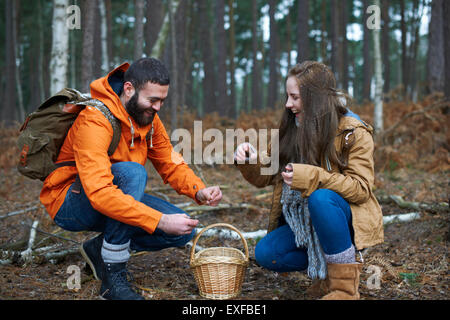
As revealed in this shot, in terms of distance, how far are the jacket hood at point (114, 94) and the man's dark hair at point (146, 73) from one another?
0.45 feet

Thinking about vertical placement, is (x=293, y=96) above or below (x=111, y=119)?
above

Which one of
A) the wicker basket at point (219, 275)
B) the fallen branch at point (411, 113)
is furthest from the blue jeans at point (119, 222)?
the fallen branch at point (411, 113)

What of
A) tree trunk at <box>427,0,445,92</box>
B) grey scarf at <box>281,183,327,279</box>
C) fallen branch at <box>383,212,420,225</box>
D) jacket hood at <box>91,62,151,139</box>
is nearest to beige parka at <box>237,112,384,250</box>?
grey scarf at <box>281,183,327,279</box>

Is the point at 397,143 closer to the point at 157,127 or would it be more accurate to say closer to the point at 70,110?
the point at 157,127

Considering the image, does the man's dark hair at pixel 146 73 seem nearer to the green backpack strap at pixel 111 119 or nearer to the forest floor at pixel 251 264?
the green backpack strap at pixel 111 119

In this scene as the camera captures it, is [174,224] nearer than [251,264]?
Yes

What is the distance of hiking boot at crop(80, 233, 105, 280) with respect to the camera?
2.95 m

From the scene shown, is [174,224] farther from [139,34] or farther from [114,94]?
[139,34]

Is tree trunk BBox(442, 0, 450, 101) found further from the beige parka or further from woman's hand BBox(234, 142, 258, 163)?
woman's hand BBox(234, 142, 258, 163)

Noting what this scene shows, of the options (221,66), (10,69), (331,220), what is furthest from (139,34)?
(10,69)

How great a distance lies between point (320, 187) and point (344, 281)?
612mm

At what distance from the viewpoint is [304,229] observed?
2.82 m

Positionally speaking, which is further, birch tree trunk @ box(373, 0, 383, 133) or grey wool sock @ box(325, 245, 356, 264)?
birch tree trunk @ box(373, 0, 383, 133)
